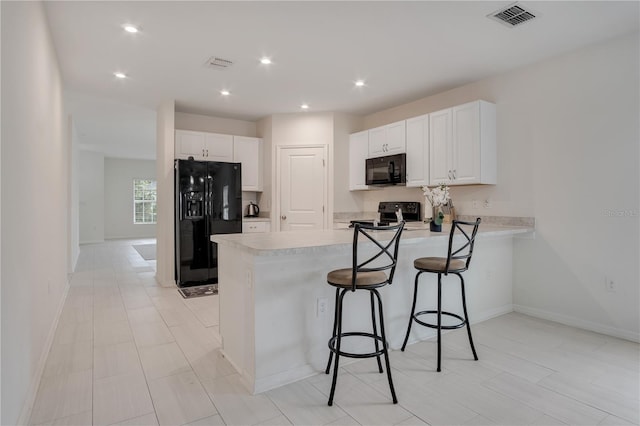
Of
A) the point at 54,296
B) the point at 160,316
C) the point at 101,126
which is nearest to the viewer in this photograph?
the point at 54,296

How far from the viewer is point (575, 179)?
10.9 feet

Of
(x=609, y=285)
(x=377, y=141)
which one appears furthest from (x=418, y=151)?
(x=609, y=285)

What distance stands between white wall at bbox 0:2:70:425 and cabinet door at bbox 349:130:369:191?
3.69 meters

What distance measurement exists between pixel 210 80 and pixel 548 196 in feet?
12.5

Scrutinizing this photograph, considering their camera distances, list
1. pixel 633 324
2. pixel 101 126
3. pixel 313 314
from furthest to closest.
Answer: pixel 101 126 < pixel 633 324 < pixel 313 314

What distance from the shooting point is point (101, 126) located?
6.78m

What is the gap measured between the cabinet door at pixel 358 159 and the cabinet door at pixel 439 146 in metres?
1.16

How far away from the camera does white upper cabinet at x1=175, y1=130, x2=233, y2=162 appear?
5219 mm

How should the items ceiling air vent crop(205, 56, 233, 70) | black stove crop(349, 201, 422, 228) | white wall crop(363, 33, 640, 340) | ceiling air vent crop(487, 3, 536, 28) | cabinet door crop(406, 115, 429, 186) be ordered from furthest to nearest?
black stove crop(349, 201, 422, 228) < cabinet door crop(406, 115, 429, 186) < ceiling air vent crop(205, 56, 233, 70) < white wall crop(363, 33, 640, 340) < ceiling air vent crop(487, 3, 536, 28)

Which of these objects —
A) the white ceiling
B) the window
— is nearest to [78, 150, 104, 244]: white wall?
the window

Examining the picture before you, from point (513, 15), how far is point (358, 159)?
288cm

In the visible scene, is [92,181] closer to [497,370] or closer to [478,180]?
[478,180]

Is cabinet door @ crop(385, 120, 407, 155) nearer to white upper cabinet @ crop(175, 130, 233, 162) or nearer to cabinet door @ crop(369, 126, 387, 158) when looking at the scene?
cabinet door @ crop(369, 126, 387, 158)

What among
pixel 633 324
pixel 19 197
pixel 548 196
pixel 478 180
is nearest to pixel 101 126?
pixel 19 197
